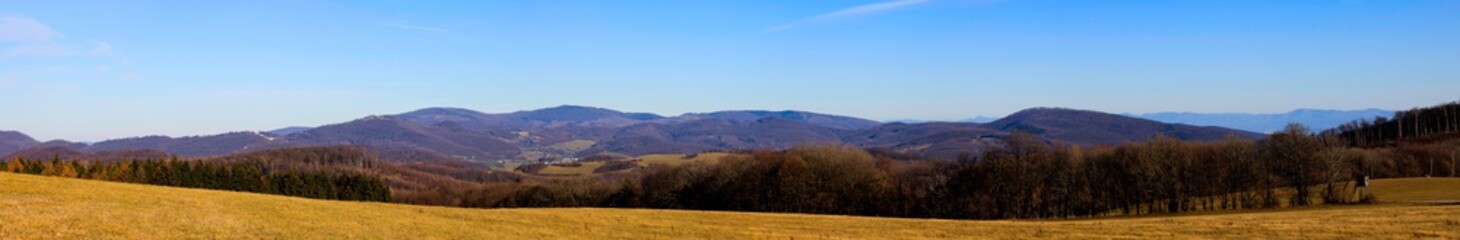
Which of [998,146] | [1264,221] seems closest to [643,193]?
[998,146]

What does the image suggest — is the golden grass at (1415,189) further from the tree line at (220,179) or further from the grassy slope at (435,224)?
the tree line at (220,179)

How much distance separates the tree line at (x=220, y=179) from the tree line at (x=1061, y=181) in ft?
174

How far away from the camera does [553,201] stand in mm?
125375

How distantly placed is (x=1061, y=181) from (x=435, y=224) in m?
71.8

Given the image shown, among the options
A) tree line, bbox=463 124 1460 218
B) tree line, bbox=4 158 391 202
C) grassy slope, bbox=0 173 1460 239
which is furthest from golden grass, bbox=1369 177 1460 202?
tree line, bbox=4 158 391 202

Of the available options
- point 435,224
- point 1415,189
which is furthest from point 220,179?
point 1415,189

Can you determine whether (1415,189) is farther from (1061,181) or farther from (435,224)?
(435,224)

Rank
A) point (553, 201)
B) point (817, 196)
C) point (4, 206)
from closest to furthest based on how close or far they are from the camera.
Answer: point (4, 206) < point (817, 196) < point (553, 201)

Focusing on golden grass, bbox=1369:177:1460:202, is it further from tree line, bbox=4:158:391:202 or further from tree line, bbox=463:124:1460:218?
tree line, bbox=4:158:391:202

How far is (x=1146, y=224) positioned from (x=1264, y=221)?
6.09 metres

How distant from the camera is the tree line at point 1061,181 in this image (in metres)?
81.3

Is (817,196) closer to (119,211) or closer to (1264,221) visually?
(1264,221)

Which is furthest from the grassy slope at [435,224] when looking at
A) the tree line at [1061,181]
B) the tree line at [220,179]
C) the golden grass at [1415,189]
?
the tree line at [220,179]

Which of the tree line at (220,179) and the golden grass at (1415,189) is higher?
the golden grass at (1415,189)
